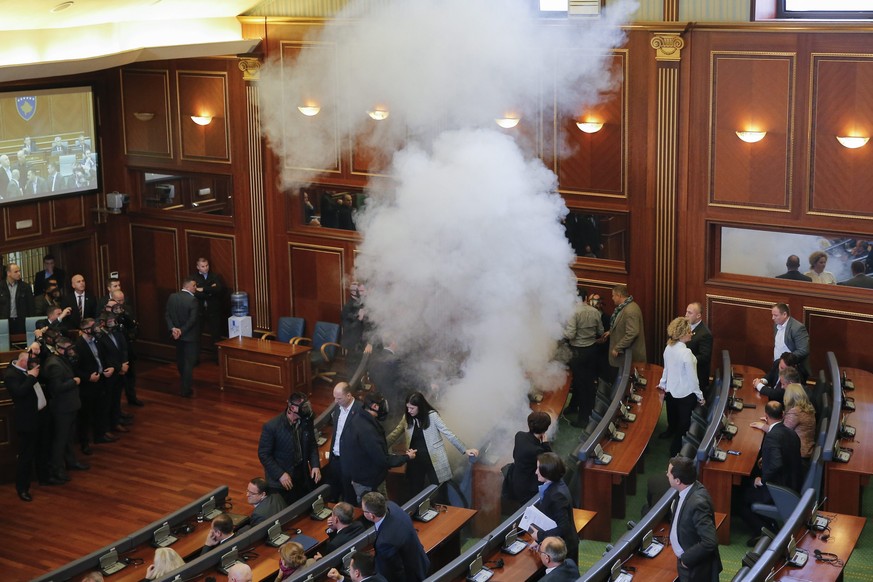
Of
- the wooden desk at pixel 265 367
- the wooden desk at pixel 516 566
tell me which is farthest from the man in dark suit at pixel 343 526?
the wooden desk at pixel 265 367

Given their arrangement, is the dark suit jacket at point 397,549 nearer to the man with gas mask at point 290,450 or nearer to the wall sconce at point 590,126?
the man with gas mask at point 290,450

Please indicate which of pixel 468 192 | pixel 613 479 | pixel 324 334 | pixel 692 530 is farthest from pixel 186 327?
pixel 692 530

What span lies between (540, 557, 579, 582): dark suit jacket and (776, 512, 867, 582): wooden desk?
1227 millimetres

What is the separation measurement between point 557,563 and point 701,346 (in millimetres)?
4044

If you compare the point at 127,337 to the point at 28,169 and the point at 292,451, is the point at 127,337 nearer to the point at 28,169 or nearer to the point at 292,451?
the point at 28,169

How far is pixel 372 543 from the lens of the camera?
7332 mm

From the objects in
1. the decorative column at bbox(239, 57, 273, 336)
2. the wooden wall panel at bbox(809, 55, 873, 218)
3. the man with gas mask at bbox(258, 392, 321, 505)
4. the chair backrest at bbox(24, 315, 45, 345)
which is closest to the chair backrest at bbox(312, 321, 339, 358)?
the decorative column at bbox(239, 57, 273, 336)

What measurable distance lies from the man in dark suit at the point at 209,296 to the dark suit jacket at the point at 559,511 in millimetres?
6791

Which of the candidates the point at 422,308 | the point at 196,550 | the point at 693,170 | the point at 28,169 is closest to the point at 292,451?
the point at 196,550

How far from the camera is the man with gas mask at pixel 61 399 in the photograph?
10.0 meters

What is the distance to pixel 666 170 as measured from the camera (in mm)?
10852

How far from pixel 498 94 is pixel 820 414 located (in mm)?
4194

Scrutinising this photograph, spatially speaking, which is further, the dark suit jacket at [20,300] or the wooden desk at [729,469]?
the dark suit jacket at [20,300]

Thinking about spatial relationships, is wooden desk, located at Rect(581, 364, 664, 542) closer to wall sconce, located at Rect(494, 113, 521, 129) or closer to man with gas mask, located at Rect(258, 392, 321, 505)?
man with gas mask, located at Rect(258, 392, 321, 505)
